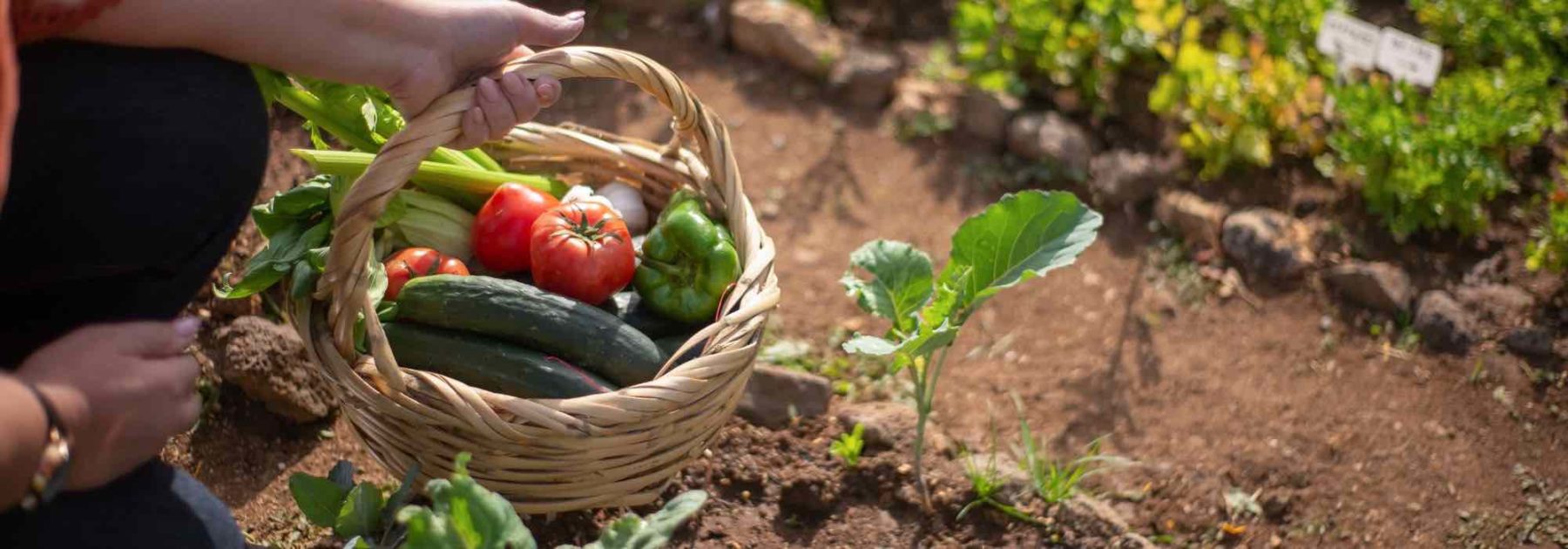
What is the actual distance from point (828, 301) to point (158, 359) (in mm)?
2163

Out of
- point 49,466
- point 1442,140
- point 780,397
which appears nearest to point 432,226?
point 780,397

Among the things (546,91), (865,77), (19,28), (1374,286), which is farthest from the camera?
(865,77)

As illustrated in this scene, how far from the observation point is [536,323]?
91.1 inches

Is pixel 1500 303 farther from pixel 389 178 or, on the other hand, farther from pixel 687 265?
pixel 389 178

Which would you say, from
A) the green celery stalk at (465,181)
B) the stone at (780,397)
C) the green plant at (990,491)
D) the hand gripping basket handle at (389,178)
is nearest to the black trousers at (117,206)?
the hand gripping basket handle at (389,178)

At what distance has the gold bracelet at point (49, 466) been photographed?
143 centimetres

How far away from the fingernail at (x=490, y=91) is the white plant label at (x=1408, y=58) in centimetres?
298

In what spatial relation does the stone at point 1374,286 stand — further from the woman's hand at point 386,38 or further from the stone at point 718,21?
the woman's hand at point 386,38

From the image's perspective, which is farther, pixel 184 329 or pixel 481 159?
pixel 481 159

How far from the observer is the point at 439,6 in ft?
6.61

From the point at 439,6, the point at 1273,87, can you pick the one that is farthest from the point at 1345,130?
the point at 439,6

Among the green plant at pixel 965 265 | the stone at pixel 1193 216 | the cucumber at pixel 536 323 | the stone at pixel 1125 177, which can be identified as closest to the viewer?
the cucumber at pixel 536 323

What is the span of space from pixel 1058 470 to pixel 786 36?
215 centimetres

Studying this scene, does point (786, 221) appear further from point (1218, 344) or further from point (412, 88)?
point (412, 88)
